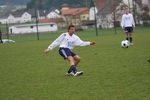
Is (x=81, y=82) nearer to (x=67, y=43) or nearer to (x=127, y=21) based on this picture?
(x=67, y=43)

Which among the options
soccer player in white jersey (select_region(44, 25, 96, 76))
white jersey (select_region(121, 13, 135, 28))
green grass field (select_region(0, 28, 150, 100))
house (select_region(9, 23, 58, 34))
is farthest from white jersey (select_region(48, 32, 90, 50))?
house (select_region(9, 23, 58, 34))

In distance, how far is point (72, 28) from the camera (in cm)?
1002

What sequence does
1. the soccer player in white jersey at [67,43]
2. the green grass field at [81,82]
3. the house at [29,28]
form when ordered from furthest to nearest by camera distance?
the house at [29,28]
the soccer player in white jersey at [67,43]
the green grass field at [81,82]

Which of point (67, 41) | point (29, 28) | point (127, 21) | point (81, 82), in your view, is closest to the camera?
point (81, 82)

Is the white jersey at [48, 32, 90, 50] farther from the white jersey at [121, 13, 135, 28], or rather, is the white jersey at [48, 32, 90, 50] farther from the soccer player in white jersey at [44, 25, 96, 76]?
the white jersey at [121, 13, 135, 28]

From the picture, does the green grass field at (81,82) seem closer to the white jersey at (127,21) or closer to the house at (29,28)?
the white jersey at (127,21)

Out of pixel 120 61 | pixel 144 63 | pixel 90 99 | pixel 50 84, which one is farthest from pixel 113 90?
pixel 120 61

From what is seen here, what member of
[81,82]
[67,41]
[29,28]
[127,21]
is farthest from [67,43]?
[29,28]

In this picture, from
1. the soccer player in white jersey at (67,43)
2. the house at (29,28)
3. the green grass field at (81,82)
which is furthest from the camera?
the house at (29,28)

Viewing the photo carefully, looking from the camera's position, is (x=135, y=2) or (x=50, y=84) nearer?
(x=50, y=84)

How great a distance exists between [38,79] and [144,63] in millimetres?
3567

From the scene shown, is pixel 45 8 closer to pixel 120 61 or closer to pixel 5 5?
pixel 5 5

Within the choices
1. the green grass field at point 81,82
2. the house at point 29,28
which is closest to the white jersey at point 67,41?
the green grass field at point 81,82

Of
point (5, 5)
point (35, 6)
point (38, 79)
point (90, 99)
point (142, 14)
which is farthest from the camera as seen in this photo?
point (5, 5)
